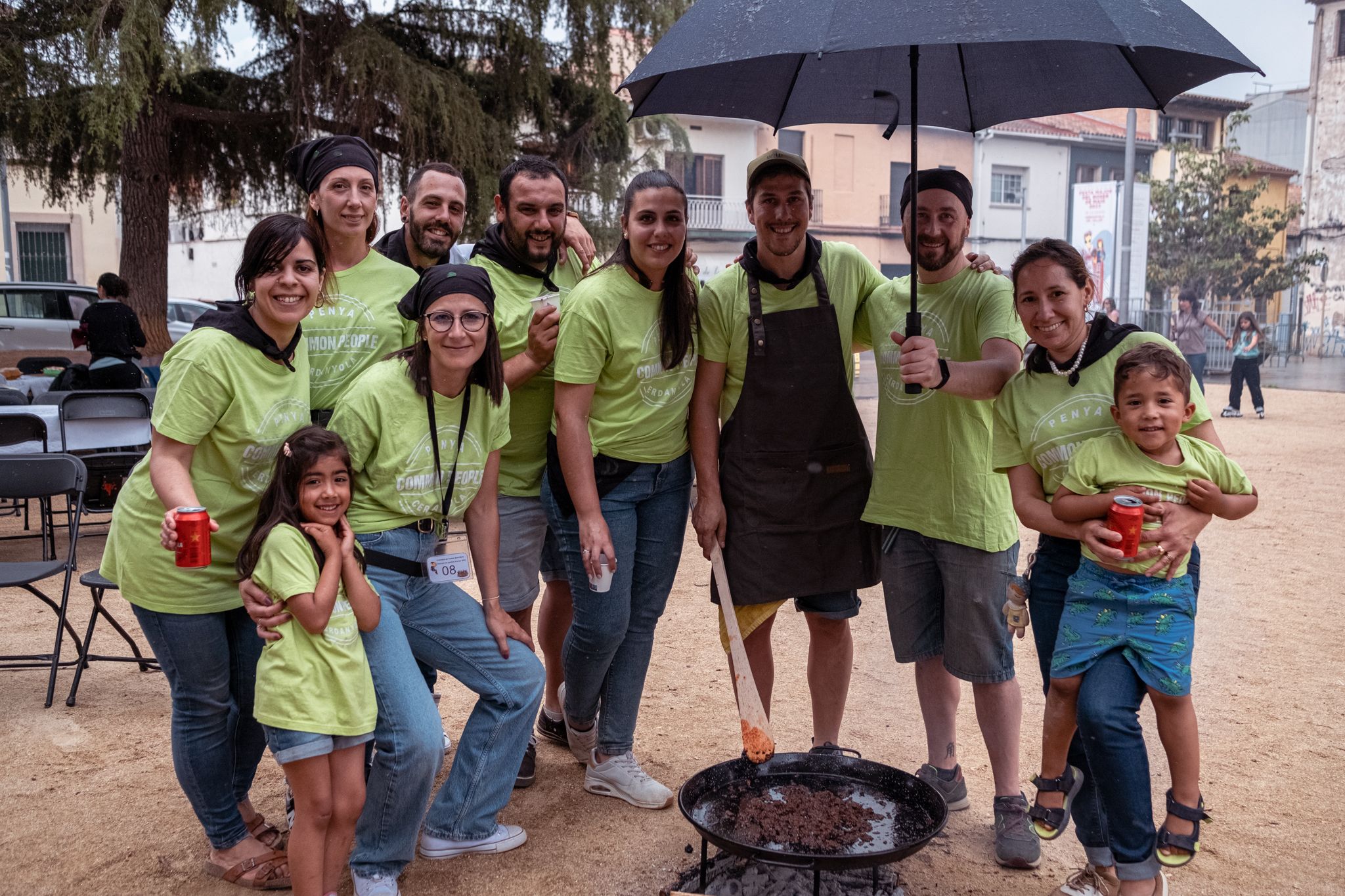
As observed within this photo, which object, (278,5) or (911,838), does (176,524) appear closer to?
(911,838)

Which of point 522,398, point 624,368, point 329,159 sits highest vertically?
point 329,159

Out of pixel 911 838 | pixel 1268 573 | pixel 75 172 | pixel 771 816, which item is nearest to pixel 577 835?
pixel 771 816

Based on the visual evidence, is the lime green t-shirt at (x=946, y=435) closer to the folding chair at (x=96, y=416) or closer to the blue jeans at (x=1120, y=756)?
the blue jeans at (x=1120, y=756)

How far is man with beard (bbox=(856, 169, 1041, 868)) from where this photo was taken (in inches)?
124

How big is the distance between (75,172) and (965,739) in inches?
389

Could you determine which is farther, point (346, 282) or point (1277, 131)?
point (1277, 131)

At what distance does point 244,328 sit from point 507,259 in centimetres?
99

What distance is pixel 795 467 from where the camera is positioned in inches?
132

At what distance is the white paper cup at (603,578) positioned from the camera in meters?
3.28

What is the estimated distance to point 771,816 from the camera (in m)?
2.87

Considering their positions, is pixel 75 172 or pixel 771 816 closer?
pixel 771 816

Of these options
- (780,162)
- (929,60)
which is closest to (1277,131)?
(929,60)

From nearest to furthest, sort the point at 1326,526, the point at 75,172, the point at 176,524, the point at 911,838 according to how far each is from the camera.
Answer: the point at 176,524, the point at 911,838, the point at 1326,526, the point at 75,172

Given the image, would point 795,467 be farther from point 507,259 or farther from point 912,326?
point 507,259
